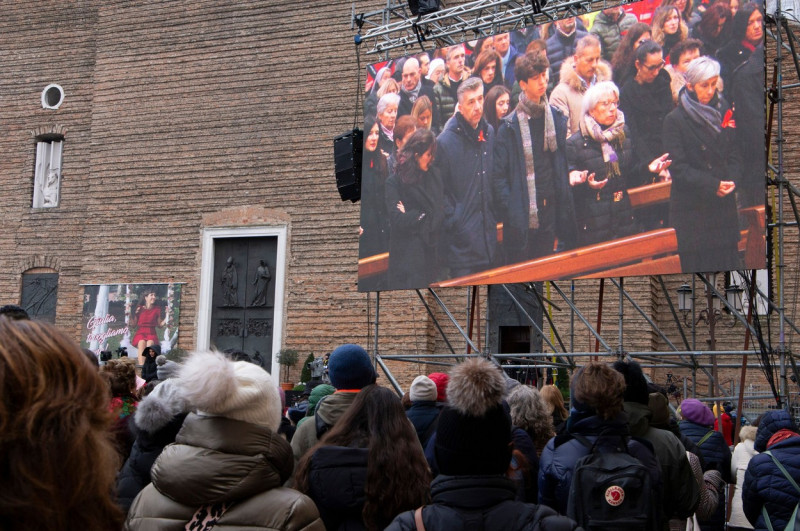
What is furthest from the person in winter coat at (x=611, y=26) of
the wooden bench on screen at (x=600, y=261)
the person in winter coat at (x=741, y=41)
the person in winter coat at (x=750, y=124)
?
the wooden bench on screen at (x=600, y=261)

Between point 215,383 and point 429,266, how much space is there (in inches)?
300

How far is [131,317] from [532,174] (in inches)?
457

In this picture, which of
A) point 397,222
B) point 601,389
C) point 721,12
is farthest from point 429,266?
point 601,389

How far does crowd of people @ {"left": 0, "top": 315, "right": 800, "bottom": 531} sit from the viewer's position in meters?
1.26

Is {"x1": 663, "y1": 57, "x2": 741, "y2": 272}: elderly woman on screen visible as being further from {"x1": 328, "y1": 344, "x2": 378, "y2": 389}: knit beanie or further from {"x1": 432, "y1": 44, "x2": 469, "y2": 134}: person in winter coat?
{"x1": 328, "y1": 344, "x2": 378, "y2": 389}: knit beanie

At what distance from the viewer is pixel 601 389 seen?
11.3 feet

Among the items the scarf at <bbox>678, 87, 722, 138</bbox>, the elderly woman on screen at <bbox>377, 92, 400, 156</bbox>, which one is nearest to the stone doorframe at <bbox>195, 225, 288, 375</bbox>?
the elderly woman on screen at <bbox>377, 92, 400, 156</bbox>

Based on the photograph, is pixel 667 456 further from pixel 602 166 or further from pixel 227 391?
pixel 602 166

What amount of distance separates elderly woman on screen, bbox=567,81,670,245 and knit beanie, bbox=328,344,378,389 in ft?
17.8

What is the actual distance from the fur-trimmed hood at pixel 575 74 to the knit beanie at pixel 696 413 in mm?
4190

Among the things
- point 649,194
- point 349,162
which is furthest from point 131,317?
point 649,194

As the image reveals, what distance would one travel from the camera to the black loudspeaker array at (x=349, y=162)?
1118cm

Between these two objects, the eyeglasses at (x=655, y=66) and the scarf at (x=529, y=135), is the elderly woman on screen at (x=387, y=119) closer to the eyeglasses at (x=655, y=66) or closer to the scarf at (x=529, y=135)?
the scarf at (x=529, y=135)

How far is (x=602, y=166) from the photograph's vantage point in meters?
9.04
